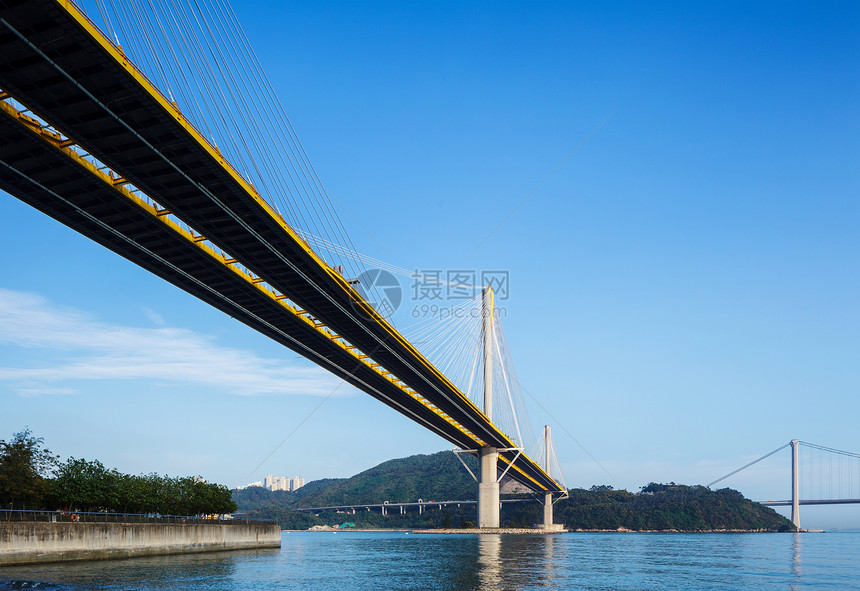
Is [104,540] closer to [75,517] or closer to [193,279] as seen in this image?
[75,517]

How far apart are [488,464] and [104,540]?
67.6m

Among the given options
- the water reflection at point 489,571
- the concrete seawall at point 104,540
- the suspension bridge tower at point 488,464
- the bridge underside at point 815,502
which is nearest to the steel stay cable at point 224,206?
the concrete seawall at point 104,540

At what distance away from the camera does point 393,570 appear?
42.2 metres

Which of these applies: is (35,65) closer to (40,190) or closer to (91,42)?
(91,42)

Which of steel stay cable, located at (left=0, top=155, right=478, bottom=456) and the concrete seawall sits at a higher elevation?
steel stay cable, located at (left=0, top=155, right=478, bottom=456)

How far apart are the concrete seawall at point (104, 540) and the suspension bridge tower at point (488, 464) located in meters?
46.5

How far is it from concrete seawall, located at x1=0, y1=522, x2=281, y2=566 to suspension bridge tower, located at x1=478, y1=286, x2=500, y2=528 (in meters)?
46.5

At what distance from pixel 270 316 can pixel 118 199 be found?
19631 millimetres

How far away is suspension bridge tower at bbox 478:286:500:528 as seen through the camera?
9775 centimetres

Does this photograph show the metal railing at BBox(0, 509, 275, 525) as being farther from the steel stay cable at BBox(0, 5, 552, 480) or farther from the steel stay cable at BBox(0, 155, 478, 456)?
the steel stay cable at BBox(0, 5, 552, 480)

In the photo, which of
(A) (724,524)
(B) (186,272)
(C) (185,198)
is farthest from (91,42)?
(A) (724,524)

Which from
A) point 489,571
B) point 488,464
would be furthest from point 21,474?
point 488,464

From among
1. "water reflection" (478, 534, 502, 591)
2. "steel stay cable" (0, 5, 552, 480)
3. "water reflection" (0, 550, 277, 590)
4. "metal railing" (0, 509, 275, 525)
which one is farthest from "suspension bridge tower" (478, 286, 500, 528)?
"water reflection" (0, 550, 277, 590)

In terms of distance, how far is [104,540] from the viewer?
4078cm
